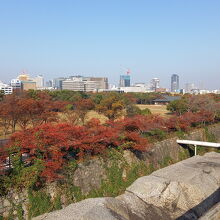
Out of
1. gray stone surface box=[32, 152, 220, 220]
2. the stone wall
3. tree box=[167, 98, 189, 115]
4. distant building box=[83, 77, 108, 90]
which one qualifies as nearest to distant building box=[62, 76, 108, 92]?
distant building box=[83, 77, 108, 90]

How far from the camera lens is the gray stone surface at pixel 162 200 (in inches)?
382

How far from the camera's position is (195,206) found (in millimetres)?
12391

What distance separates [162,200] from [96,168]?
3863mm

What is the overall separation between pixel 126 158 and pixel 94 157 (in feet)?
8.93

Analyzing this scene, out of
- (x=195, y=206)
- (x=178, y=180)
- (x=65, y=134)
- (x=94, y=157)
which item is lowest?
(x=195, y=206)

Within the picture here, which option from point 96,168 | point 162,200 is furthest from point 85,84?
point 162,200

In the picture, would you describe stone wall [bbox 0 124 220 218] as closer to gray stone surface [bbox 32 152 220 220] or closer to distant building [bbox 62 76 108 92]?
gray stone surface [bbox 32 152 220 220]

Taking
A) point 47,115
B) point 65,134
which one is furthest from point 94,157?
point 47,115

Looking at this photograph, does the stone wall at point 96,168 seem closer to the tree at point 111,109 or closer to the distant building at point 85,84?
the tree at point 111,109

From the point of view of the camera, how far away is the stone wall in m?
9.73

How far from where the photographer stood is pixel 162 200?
12.4m

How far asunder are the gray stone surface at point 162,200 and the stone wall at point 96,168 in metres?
1.19

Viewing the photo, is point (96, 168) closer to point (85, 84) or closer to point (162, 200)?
point (162, 200)

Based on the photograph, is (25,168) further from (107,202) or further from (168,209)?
(168,209)
